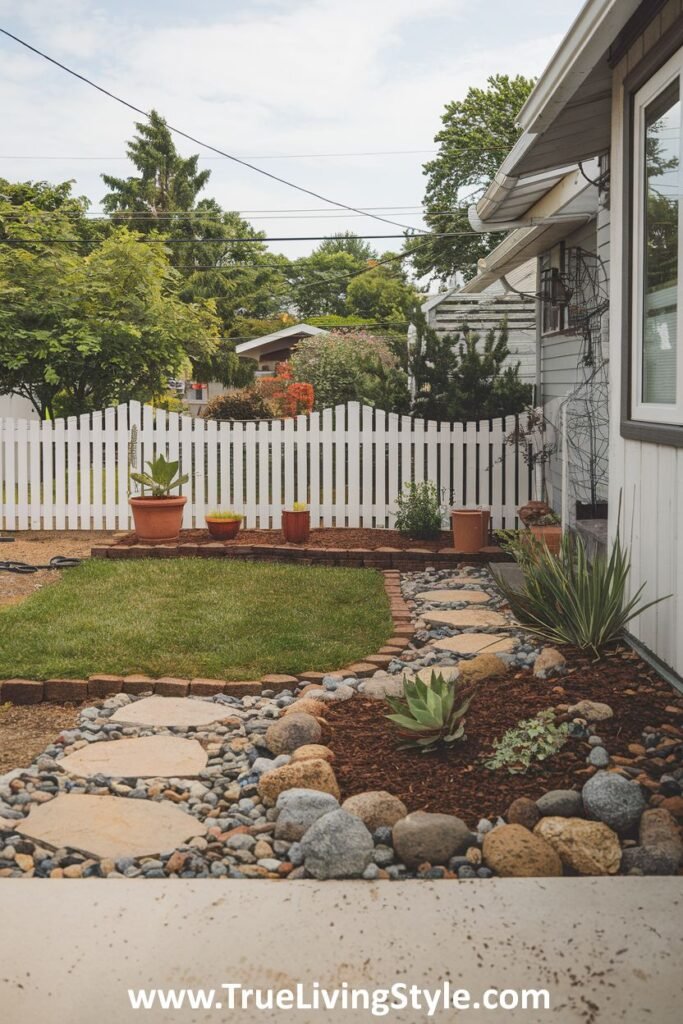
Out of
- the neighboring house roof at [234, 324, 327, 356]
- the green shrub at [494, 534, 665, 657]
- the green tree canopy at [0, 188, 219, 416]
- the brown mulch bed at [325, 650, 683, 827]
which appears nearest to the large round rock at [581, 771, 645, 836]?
the brown mulch bed at [325, 650, 683, 827]

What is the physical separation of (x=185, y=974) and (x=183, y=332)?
12806mm

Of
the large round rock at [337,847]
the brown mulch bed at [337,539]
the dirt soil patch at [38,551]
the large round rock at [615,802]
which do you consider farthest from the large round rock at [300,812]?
the brown mulch bed at [337,539]

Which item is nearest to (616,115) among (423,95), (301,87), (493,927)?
(493,927)

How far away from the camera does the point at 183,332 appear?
1430 centimetres

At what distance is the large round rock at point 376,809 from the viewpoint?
2943mm

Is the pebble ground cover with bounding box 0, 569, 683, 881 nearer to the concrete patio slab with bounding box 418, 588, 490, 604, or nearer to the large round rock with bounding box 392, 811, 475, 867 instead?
the large round rock with bounding box 392, 811, 475, 867

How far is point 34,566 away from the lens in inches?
312

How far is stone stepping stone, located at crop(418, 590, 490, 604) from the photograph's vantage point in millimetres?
6602

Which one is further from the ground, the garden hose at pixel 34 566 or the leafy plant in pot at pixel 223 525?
the leafy plant in pot at pixel 223 525

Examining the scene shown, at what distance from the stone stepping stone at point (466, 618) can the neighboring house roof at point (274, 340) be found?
2782 cm

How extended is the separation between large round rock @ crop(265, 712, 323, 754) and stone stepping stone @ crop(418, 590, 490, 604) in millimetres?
2961

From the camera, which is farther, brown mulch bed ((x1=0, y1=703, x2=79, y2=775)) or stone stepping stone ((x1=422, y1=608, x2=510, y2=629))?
stone stepping stone ((x1=422, y1=608, x2=510, y2=629))

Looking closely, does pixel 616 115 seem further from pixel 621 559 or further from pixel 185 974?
pixel 185 974

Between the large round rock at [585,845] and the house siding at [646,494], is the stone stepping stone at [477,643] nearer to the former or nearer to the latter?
the house siding at [646,494]
